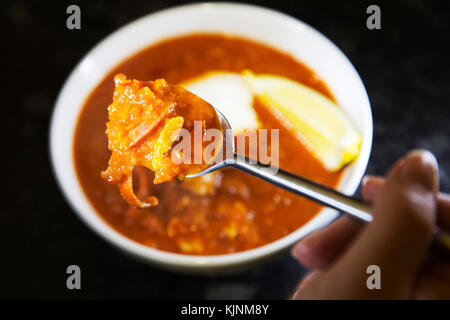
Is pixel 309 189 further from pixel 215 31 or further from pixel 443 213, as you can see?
pixel 215 31

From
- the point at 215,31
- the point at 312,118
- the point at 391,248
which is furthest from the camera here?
the point at 215,31

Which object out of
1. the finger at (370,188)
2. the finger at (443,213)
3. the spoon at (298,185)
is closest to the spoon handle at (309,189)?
the spoon at (298,185)

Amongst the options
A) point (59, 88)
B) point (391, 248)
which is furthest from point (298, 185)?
point (59, 88)

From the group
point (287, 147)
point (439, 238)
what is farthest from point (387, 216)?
point (287, 147)

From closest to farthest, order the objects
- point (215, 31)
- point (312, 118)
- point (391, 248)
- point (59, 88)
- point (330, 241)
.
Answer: point (391, 248), point (330, 241), point (312, 118), point (215, 31), point (59, 88)

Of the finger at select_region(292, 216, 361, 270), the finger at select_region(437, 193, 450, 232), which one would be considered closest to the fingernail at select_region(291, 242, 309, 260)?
the finger at select_region(292, 216, 361, 270)
